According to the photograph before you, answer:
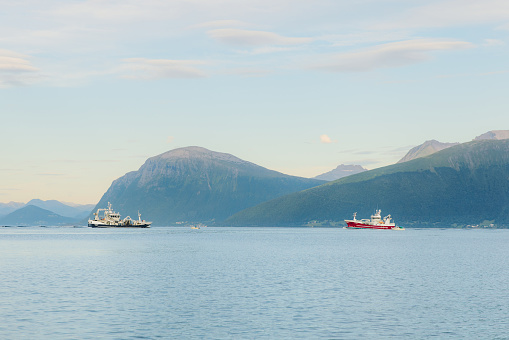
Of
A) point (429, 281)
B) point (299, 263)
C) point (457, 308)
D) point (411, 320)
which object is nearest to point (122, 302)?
point (411, 320)

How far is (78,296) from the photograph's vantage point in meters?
73.1

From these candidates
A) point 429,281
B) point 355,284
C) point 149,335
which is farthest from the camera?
point 429,281

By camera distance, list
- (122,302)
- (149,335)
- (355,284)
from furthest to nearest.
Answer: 1. (355,284)
2. (122,302)
3. (149,335)

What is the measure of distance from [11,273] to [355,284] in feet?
202

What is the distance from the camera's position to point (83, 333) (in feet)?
166

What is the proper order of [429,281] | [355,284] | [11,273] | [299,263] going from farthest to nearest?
1. [299,263]
2. [11,273]
3. [429,281]
4. [355,284]

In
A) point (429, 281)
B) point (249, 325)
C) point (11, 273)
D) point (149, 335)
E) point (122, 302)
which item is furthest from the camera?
point (11, 273)

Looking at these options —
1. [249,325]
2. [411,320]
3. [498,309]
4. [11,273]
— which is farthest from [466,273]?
[11,273]

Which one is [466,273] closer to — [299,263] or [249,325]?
[299,263]

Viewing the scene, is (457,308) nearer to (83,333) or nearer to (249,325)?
(249,325)

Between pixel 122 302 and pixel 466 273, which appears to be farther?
pixel 466 273

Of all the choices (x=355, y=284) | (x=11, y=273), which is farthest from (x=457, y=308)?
(x=11, y=273)

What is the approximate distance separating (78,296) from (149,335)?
88.2 ft

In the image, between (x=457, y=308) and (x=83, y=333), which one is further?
(x=457, y=308)
